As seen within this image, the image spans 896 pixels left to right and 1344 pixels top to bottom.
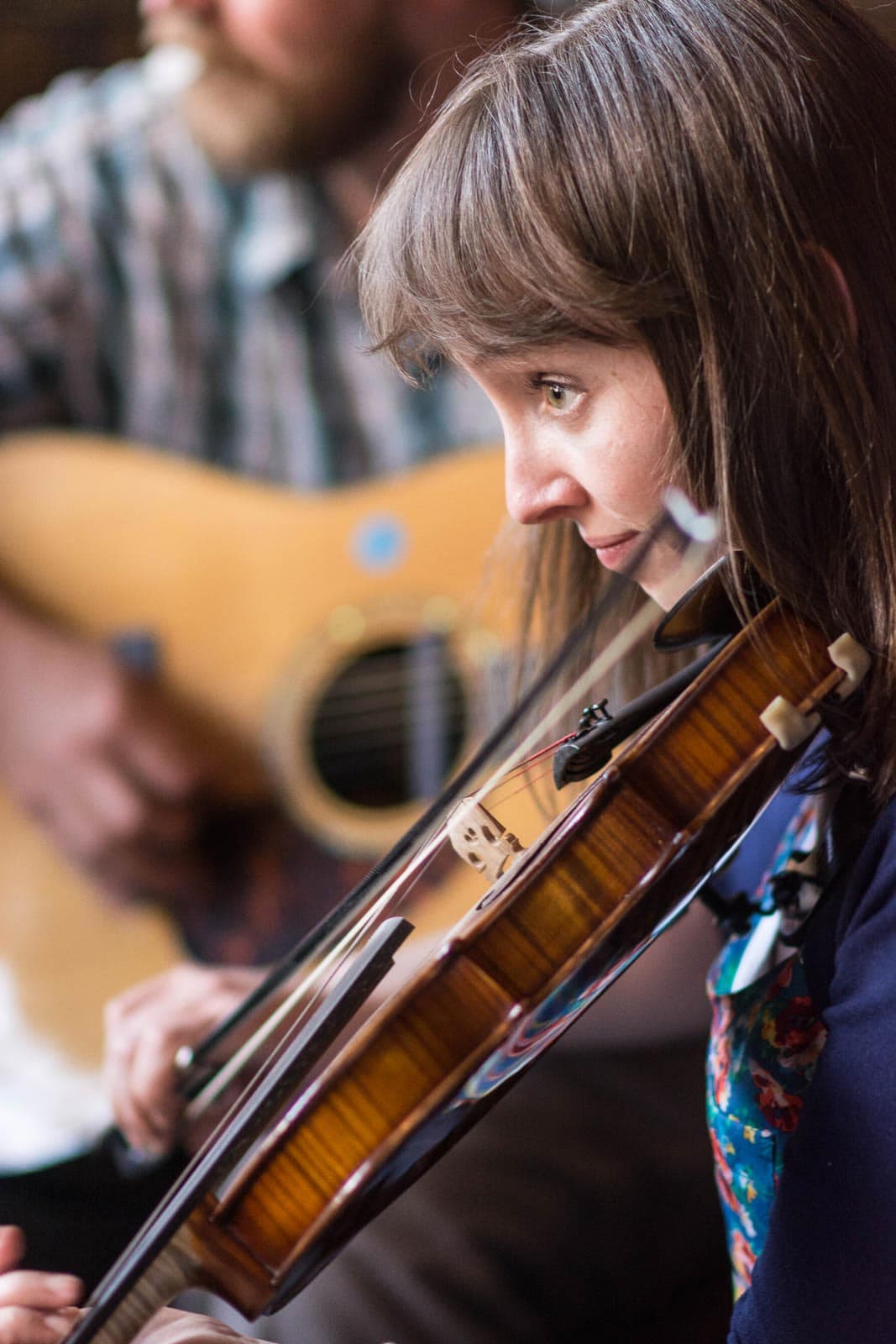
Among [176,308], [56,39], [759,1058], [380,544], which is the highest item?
[56,39]

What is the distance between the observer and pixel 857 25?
21.0 inches

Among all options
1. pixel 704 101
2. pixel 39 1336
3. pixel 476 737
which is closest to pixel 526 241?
pixel 704 101

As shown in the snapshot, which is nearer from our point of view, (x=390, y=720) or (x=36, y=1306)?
(x=36, y=1306)

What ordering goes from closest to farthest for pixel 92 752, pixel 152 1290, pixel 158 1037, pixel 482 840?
pixel 152 1290, pixel 482 840, pixel 158 1037, pixel 92 752

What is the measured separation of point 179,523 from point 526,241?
37.3 inches

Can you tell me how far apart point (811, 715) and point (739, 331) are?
16cm

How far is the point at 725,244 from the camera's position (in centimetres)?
49

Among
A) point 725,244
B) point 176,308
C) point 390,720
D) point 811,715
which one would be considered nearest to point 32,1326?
point 811,715

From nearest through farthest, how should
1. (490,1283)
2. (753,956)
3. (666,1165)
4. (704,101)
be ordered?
(704,101)
(753,956)
(490,1283)
(666,1165)

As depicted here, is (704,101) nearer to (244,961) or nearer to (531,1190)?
(531,1190)

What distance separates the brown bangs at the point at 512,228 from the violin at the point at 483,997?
0.50 ft

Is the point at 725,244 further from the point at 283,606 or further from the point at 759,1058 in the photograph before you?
the point at 283,606

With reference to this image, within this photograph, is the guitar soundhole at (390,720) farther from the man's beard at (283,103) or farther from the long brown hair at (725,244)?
the long brown hair at (725,244)

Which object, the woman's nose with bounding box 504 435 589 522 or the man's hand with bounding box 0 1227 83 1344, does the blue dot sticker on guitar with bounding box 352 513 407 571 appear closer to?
the woman's nose with bounding box 504 435 589 522
